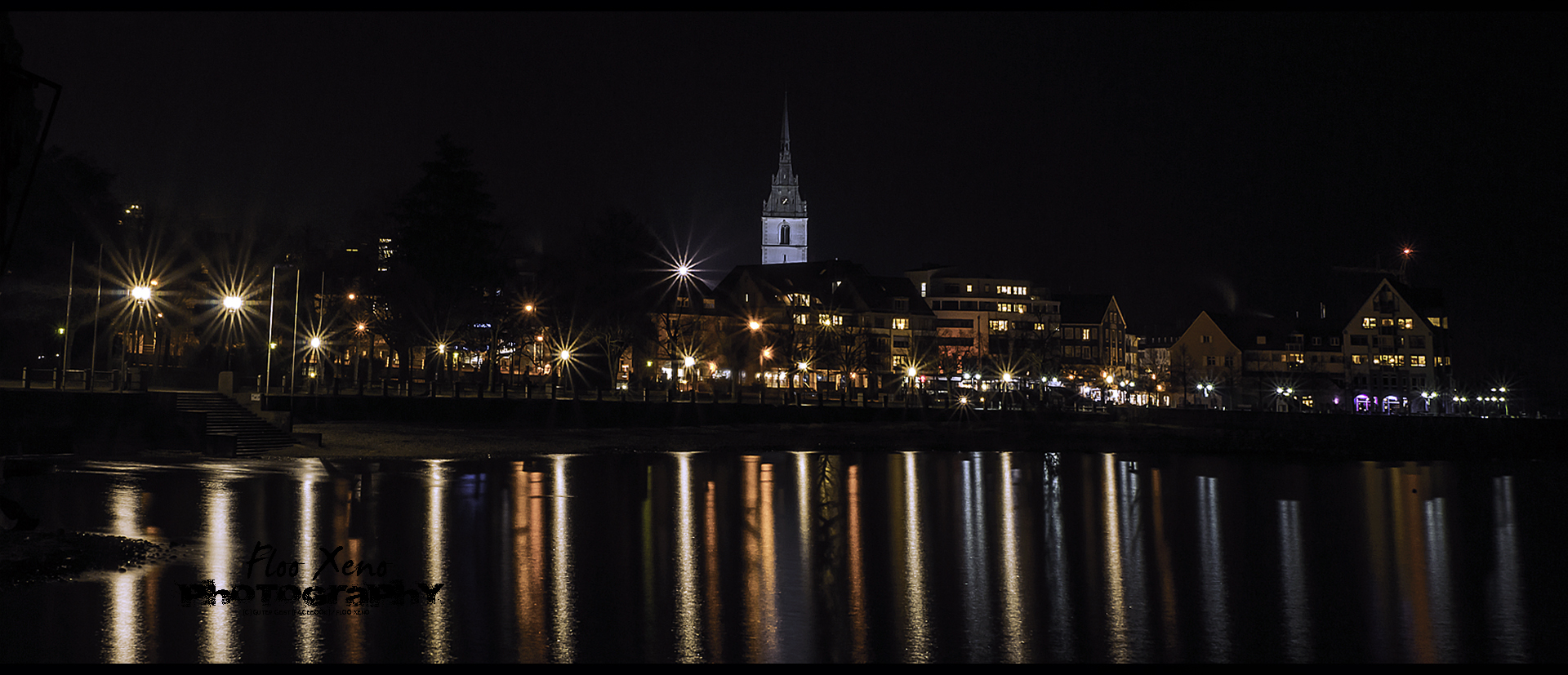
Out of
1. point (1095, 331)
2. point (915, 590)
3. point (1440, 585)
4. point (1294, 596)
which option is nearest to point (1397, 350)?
point (1095, 331)

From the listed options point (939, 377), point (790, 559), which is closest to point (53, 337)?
point (790, 559)

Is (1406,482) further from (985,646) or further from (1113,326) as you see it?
(1113,326)

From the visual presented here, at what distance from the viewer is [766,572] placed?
56.1ft

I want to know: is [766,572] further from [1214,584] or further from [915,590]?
[1214,584]

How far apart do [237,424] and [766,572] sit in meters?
27.5

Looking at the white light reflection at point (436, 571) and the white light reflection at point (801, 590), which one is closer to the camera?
the white light reflection at point (436, 571)

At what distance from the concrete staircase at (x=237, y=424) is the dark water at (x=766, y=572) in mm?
3990

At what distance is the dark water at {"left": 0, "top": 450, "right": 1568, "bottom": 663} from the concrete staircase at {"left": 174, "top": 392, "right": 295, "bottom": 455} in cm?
399

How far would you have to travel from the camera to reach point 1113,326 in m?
133

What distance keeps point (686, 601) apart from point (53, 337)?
2255 inches

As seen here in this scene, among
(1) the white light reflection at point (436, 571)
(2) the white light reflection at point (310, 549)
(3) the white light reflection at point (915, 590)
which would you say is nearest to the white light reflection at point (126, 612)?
(2) the white light reflection at point (310, 549)

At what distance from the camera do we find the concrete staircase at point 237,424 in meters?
35.8

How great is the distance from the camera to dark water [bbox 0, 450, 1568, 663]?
41.3 feet

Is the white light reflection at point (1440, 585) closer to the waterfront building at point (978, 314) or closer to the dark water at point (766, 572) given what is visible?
the dark water at point (766, 572)
